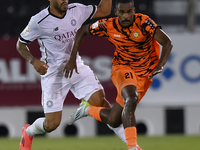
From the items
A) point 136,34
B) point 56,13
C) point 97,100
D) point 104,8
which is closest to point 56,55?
point 56,13

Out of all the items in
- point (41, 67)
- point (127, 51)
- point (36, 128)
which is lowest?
point (36, 128)

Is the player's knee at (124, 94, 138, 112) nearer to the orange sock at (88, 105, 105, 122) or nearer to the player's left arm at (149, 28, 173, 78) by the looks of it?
the player's left arm at (149, 28, 173, 78)

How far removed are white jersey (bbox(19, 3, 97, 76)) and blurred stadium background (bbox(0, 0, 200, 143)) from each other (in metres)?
2.84

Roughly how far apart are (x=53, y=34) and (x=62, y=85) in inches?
25.7

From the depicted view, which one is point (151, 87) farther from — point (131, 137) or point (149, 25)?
point (131, 137)

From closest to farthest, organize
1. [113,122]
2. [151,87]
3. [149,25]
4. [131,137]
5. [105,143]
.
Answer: [131,137]
[149,25]
[113,122]
[105,143]
[151,87]

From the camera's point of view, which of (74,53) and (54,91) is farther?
(54,91)

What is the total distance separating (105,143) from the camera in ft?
27.8

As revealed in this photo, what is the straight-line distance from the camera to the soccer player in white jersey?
6.36m

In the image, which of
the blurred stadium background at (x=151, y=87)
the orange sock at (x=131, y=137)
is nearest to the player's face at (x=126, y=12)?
the orange sock at (x=131, y=137)

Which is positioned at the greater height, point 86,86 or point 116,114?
point 86,86

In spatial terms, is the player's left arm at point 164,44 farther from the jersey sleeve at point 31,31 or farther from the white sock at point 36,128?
the white sock at point 36,128

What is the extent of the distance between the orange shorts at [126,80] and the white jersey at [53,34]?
0.71 meters

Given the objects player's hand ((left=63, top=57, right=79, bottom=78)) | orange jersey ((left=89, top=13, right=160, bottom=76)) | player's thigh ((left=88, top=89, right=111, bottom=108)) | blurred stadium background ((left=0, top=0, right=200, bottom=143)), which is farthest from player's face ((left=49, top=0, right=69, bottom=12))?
blurred stadium background ((left=0, top=0, right=200, bottom=143))
